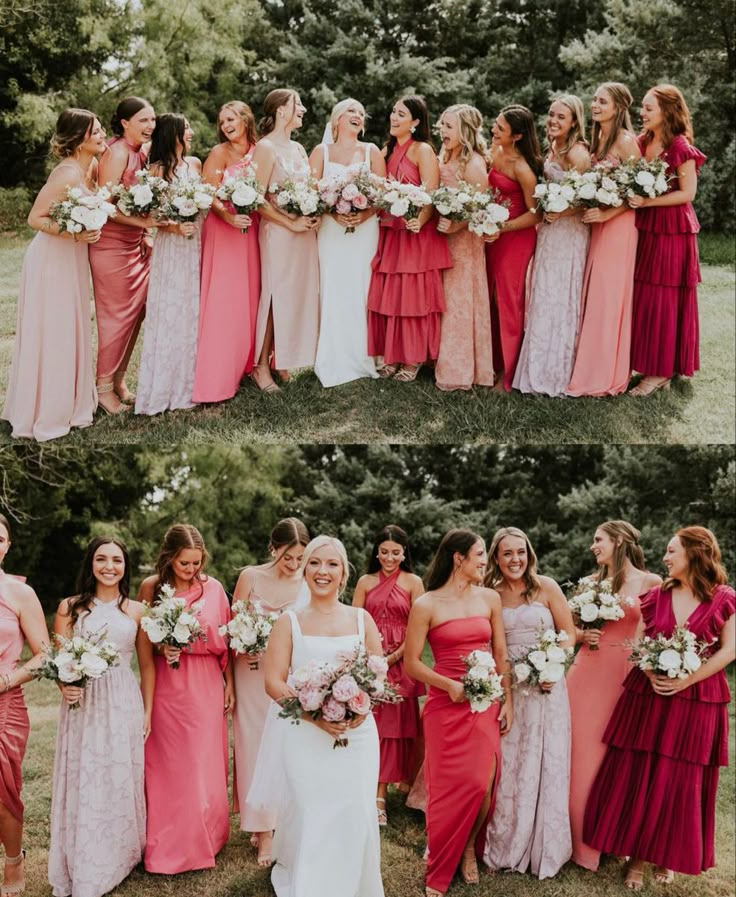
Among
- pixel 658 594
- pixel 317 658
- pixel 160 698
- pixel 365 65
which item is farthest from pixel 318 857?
pixel 365 65

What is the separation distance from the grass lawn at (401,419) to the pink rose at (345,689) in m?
3.09

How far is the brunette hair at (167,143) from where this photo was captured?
7.27 meters

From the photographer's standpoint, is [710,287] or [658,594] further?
[710,287]

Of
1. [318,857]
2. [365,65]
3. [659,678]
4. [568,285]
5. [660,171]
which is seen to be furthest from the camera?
[365,65]

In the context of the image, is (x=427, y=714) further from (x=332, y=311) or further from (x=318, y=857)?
(x=332, y=311)

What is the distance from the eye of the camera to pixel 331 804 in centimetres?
530

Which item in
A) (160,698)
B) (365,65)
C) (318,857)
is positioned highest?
(365,65)

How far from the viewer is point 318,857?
5.30 meters

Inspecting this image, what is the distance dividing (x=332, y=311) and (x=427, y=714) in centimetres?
335

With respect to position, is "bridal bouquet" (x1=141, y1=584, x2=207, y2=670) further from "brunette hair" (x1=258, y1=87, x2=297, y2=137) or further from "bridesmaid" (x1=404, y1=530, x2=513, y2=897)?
"brunette hair" (x1=258, y1=87, x2=297, y2=137)

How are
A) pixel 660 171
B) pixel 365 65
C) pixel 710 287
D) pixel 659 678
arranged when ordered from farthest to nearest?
pixel 365 65 < pixel 710 287 < pixel 660 171 < pixel 659 678

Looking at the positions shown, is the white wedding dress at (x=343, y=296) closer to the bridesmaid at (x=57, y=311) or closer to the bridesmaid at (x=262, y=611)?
the bridesmaid at (x=57, y=311)

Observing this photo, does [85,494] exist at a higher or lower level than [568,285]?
lower

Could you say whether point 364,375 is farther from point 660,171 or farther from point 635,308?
point 660,171
